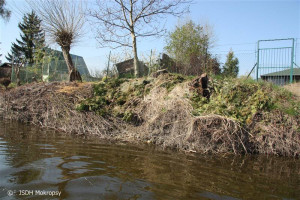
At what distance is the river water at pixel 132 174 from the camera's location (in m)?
2.34

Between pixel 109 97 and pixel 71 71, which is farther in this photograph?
pixel 71 71

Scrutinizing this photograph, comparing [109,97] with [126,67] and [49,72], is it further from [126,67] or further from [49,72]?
[49,72]

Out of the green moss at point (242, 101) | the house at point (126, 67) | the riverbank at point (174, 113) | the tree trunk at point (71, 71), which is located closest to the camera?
the riverbank at point (174, 113)

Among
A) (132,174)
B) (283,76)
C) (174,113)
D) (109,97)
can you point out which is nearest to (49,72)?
(109,97)

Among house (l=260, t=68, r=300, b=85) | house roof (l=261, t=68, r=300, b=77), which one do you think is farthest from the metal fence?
house roof (l=261, t=68, r=300, b=77)

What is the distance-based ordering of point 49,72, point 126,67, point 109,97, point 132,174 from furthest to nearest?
point 49,72 < point 126,67 < point 109,97 < point 132,174

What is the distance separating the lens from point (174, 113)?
531cm

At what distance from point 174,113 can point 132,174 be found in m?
2.64

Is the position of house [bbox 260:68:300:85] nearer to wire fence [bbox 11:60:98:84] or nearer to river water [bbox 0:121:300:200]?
river water [bbox 0:121:300:200]

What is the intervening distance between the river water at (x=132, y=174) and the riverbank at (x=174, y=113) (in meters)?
0.56

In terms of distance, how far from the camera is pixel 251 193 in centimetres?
259

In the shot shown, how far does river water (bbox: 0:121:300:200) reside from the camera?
2.34 meters

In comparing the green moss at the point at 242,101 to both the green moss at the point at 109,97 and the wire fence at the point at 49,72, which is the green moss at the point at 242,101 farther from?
the wire fence at the point at 49,72

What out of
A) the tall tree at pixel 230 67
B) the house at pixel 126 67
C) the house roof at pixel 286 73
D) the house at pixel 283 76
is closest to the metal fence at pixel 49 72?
the house at pixel 126 67
